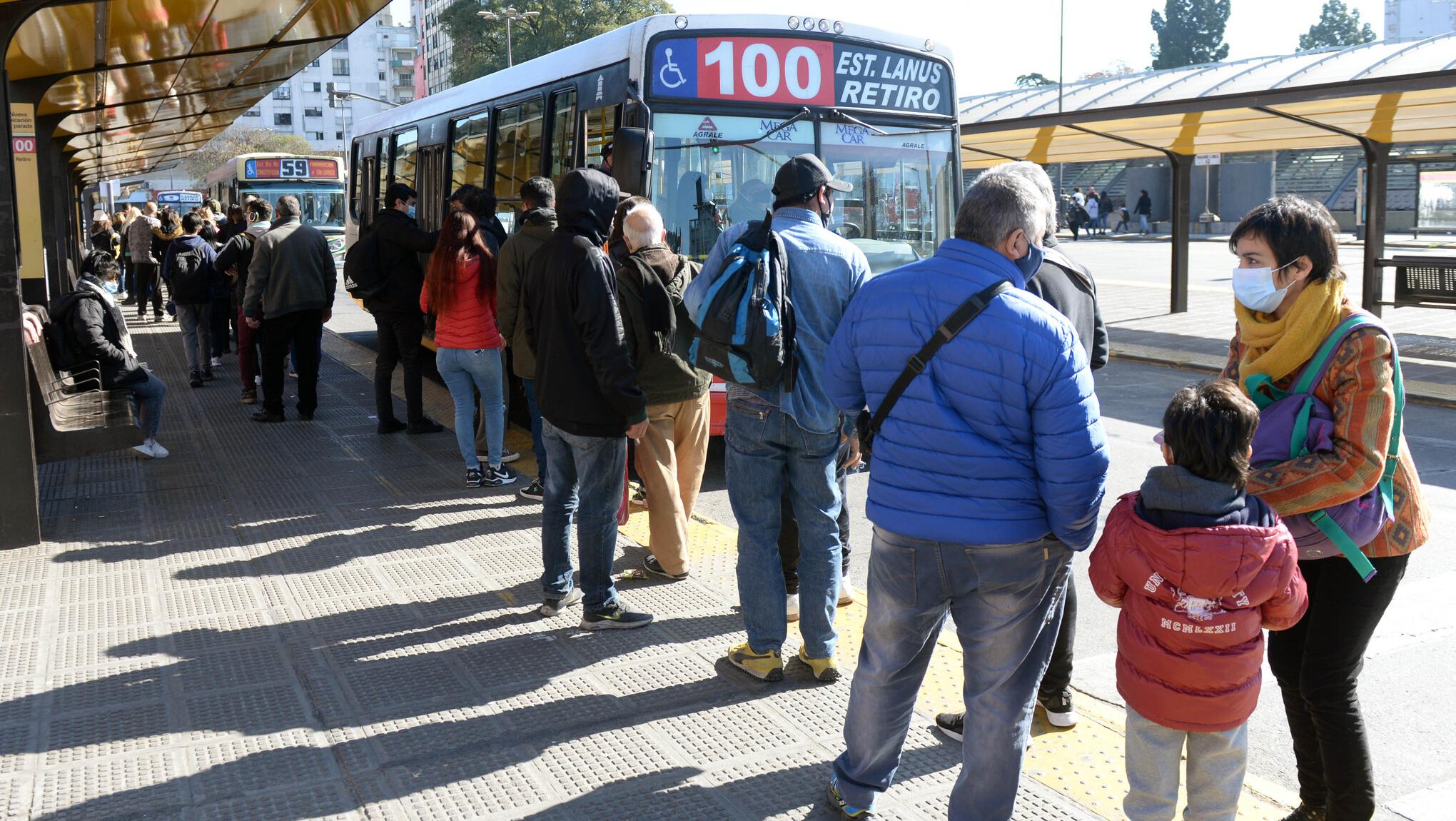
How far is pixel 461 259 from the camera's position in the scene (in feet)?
24.6

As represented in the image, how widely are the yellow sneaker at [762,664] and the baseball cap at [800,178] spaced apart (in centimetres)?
168

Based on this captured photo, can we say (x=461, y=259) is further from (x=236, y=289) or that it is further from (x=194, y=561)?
(x=236, y=289)

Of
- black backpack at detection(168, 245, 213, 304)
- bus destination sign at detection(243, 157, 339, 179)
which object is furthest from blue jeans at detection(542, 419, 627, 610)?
bus destination sign at detection(243, 157, 339, 179)

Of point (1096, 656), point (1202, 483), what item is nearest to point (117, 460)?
point (1096, 656)

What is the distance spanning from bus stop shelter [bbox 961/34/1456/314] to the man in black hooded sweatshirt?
407 inches

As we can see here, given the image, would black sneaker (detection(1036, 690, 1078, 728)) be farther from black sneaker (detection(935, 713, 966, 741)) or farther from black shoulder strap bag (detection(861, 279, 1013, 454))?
black shoulder strap bag (detection(861, 279, 1013, 454))

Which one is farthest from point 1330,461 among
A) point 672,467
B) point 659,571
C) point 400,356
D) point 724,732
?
point 400,356

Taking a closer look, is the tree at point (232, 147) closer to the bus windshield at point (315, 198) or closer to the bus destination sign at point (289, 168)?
the bus windshield at point (315, 198)

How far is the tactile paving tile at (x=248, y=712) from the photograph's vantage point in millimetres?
4156

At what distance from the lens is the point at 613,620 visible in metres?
5.09

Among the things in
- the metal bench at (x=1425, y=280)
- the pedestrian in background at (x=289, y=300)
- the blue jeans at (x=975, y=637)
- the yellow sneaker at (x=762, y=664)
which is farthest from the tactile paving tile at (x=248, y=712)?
the metal bench at (x=1425, y=280)

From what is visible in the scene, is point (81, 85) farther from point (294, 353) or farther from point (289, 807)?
point (289, 807)

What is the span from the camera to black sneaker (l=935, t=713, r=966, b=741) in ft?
13.3

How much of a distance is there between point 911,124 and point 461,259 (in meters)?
3.22
